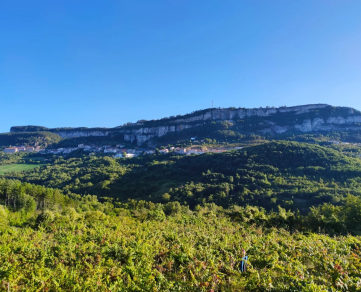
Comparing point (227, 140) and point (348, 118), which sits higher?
point (348, 118)

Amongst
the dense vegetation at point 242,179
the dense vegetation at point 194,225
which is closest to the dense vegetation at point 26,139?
the dense vegetation at point 194,225

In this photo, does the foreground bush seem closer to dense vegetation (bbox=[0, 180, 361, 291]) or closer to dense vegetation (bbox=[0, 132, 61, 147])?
dense vegetation (bbox=[0, 180, 361, 291])

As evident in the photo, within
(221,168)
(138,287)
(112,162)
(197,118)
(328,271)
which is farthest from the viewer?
(197,118)

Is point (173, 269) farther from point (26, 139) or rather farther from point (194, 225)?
point (26, 139)

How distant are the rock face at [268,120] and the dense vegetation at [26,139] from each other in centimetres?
2918

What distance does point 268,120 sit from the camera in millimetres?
107188

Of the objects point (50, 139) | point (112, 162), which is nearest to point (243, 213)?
point (112, 162)

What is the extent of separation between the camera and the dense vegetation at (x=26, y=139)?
12198cm

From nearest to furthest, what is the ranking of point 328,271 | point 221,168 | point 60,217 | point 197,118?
point 328,271 → point 60,217 → point 221,168 → point 197,118

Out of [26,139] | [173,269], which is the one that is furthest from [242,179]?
[26,139]

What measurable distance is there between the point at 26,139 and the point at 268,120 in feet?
527

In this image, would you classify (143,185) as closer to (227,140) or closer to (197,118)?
(227,140)

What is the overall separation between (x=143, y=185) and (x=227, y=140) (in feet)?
191

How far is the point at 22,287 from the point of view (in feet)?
15.5
